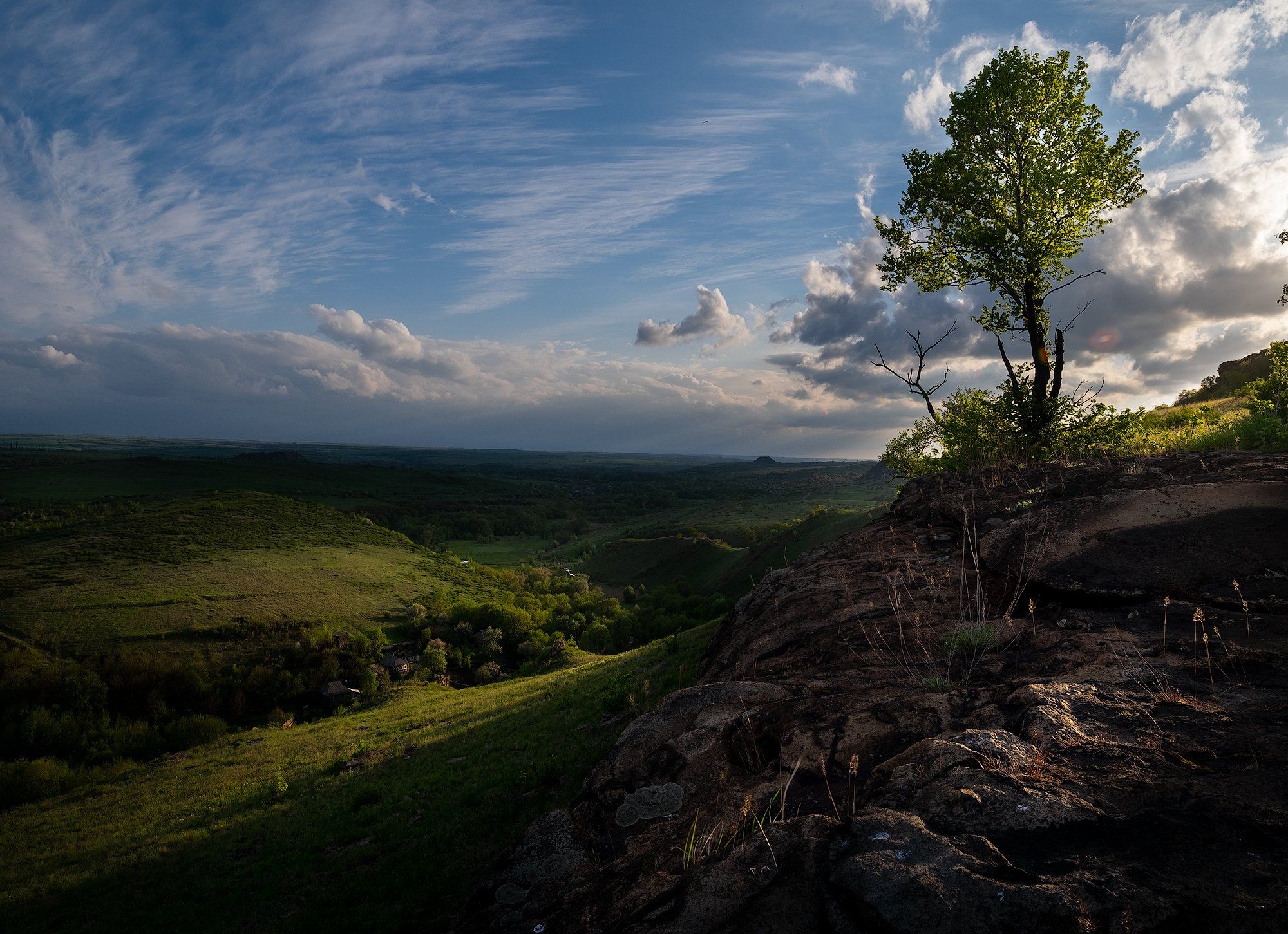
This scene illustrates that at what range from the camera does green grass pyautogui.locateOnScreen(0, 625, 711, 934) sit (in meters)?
10.7

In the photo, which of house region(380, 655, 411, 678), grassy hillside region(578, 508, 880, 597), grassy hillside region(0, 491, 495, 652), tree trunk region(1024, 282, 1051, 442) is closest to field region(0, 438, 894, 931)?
grassy hillside region(0, 491, 495, 652)

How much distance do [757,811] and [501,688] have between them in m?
32.5

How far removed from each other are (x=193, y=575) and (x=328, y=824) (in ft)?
173

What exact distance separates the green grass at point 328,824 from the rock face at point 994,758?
3.54 meters

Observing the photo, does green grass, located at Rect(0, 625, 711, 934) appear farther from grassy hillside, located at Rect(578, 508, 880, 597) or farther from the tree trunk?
grassy hillside, located at Rect(578, 508, 880, 597)

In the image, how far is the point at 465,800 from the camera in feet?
43.9

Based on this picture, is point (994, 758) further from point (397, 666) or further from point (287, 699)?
point (397, 666)

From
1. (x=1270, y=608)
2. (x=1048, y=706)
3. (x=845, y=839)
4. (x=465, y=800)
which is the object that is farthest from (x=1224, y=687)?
(x=465, y=800)

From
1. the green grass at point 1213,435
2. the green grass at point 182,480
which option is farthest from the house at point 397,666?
the green grass at point 182,480

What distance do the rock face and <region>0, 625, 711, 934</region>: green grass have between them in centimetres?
354

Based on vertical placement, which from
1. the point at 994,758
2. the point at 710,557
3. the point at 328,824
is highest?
the point at 994,758

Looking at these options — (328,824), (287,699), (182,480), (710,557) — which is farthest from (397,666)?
(182,480)

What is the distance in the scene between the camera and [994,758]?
4.31 metres

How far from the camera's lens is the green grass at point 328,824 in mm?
10680
